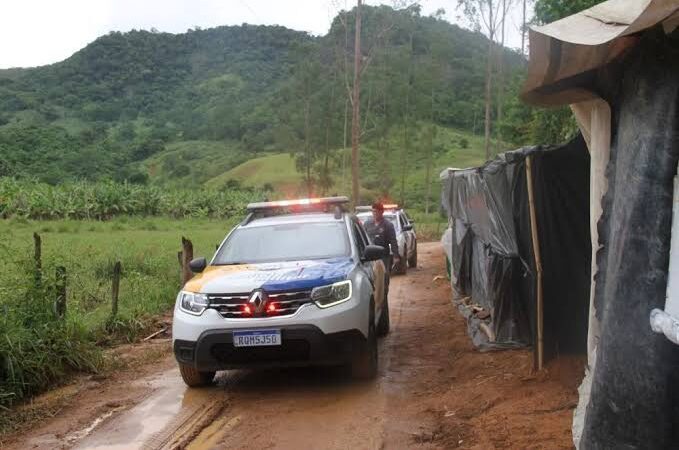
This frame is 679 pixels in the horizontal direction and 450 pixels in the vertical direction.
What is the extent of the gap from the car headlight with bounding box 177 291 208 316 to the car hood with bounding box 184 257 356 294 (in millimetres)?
57

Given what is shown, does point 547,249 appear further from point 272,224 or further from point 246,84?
point 246,84

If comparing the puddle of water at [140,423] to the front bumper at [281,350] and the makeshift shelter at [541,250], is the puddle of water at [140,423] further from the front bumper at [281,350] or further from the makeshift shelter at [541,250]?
the makeshift shelter at [541,250]

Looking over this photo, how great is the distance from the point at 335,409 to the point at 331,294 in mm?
1078

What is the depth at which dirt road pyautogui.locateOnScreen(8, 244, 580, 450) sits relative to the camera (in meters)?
5.33

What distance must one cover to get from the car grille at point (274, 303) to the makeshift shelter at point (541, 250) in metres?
2.22

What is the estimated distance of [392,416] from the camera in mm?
5961

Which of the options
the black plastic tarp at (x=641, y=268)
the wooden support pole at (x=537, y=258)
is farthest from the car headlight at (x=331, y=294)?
the black plastic tarp at (x=641, y=268)

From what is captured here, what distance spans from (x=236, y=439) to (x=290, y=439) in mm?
430

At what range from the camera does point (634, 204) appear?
10.1 feet

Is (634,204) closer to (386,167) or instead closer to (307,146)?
(307,146)

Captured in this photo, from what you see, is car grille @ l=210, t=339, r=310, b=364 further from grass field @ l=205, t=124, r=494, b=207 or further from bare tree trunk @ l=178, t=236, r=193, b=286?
grass field @ l=205, t=124, r=494, b=207

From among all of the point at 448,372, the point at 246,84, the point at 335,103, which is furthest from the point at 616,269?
the point at 246,84

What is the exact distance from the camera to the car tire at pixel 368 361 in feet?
22.5

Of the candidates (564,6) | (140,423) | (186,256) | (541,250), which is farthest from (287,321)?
(564,6)
